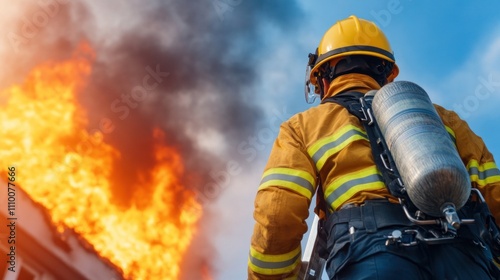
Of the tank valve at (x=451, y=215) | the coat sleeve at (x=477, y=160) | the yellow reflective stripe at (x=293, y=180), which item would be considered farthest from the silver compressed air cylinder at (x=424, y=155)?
the coat sleeve at (x=477, y=160)

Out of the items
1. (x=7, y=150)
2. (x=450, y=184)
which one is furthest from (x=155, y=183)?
(x=450, y=184)

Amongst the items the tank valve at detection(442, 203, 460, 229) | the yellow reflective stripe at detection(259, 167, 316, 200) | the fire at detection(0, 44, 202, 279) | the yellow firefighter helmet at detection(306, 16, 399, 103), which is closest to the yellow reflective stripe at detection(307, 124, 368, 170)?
the yellow reflective stripe at detection(259, 167, 316, 200)

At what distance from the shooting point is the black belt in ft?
9.21

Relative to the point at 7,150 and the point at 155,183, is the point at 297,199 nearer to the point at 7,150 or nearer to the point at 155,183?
the point at 7,150

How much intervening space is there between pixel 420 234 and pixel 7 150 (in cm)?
802

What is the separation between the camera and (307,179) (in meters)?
→ 3.10

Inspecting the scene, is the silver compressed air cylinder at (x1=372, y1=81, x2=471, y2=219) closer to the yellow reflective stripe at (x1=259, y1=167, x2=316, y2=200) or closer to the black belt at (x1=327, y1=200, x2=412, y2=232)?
the black belt at (x1=327, y1=200, x2=412, y2=232)

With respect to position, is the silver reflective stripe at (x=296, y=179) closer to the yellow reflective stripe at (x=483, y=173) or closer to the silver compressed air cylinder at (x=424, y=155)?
the silver compressed air cylinder at (x=424, y=155)

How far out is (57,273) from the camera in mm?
6469

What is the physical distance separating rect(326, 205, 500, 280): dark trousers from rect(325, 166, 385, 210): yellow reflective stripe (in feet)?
0.78

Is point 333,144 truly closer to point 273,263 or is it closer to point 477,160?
point 273,263

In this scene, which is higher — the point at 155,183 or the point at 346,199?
the point at 155,183

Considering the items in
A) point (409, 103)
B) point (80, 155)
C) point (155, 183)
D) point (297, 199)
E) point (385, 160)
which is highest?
point (155, 183)

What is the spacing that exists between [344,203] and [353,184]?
0.14m
